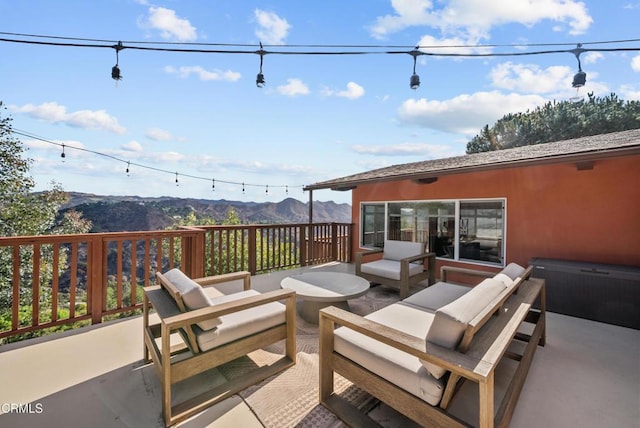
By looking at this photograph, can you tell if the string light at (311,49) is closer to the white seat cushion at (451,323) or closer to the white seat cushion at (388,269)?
the white seat cushion at (388,269)

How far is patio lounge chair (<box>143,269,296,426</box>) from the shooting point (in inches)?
69.2

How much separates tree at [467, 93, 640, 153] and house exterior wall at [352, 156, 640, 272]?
15.2 m

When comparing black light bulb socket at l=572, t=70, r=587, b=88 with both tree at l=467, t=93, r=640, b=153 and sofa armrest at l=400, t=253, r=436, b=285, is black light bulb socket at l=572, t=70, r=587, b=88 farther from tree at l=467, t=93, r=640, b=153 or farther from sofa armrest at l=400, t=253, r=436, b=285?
tree at l=467, t=93, r=640, b=153

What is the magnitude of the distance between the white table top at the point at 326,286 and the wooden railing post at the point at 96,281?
214 cm

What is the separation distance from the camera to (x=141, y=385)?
6.89 feet

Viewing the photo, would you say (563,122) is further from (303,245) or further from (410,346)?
(410,346)

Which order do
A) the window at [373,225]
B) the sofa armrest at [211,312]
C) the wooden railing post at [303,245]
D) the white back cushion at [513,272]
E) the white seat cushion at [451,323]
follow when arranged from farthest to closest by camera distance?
1. the window at [373,225]
2. the wooden railing post at [303,245]
3. the white back cushion at [513,272]
4. the sofa armrest at [211,312]
5. the white seat cushion at [451,323]

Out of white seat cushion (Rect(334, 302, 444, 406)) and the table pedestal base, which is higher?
white seat cushion (Rect(334, 302, 444, 406))

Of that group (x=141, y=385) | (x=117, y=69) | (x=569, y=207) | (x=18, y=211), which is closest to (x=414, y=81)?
(x=569, y=207)

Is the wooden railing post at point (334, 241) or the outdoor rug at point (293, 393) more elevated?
the wooden railing post at point (334, 241)

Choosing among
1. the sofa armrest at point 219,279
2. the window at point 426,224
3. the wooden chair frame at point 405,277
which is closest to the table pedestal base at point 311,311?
the sofa armrest at point 219,279

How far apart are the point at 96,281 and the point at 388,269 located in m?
3.97

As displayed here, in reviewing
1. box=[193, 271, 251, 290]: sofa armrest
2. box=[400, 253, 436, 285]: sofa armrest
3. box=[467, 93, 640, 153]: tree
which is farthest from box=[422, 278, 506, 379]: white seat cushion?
box=[467, 93, 640, 153]: tree

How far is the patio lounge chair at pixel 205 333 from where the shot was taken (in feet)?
5.77
